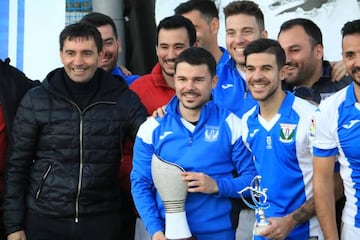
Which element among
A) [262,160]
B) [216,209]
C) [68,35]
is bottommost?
[216,209]

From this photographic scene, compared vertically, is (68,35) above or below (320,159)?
above

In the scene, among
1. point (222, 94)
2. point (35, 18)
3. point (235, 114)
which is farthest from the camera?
point (35, 18)

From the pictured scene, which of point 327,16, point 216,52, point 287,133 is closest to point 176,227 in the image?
point 287,133

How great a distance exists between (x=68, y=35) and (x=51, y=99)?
0.36m

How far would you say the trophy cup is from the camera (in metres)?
Result: 2.96

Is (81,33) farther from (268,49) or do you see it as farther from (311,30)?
(311,30)

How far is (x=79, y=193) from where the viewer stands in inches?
132

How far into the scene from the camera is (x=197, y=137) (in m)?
3.11

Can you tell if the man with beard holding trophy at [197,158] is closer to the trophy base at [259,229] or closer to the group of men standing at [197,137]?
the group of men standing at [197,137]

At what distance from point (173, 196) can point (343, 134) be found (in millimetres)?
795

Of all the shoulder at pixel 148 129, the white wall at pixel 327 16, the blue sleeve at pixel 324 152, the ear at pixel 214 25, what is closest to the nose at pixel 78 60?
the shoulder at pixel 148 129

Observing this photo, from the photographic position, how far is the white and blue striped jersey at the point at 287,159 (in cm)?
302

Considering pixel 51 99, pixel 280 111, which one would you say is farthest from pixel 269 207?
pixel 51 99

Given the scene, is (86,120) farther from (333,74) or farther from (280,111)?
(333,74)
